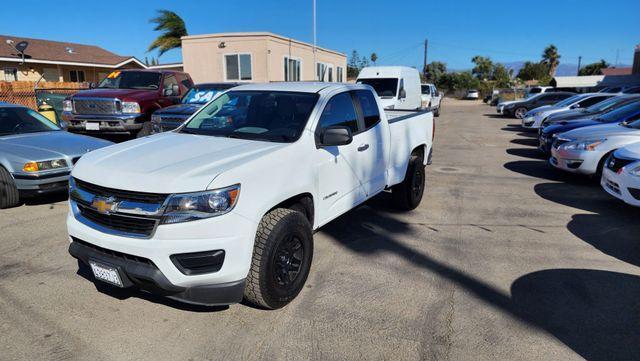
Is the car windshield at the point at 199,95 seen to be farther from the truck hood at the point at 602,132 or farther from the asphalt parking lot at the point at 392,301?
the truck hood at the point at 602,132

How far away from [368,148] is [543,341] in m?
2.49

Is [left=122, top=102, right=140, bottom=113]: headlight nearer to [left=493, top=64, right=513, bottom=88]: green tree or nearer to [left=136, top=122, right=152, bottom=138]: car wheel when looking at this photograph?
[left=136, top=122, right=152, bottom=138]: car wheel

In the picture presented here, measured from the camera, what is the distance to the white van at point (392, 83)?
Answer: 15.6m

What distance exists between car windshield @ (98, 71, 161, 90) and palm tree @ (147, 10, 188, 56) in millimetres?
21805

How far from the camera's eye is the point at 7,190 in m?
5.94

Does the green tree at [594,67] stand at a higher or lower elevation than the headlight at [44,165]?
higher

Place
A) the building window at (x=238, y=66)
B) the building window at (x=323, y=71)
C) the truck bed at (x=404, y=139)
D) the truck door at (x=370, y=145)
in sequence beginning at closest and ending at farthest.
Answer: the truck door at (x=370, y=145)
the truck bed at (x=404, y=139)
the building window at (x=238, y=66)
the building window at (x=323, y=71)

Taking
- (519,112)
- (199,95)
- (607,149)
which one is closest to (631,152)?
(607,149)

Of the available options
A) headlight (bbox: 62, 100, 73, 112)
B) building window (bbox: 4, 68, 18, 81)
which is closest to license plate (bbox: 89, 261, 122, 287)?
headlight (bbox: 62, 100, 73, 112)

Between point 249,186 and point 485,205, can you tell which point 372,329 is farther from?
point 485,205

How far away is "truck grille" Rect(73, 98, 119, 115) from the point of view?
9.80 metres

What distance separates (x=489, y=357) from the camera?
9.66ft

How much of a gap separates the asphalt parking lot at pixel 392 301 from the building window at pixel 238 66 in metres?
16.5

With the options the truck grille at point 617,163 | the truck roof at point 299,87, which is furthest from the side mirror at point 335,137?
the truck grille at point 617,163
